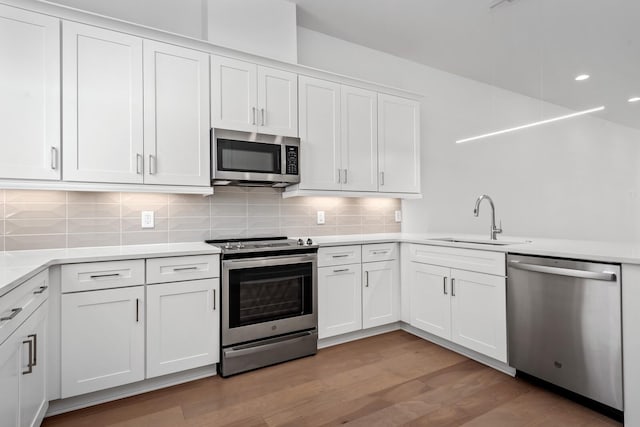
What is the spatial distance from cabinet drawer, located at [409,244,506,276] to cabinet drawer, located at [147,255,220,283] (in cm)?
176

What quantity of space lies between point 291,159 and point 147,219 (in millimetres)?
1201

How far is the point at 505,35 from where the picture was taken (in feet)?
11.7

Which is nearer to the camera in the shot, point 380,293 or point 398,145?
point 380,293

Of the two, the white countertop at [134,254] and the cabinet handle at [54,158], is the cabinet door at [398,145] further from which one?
the cabinet handle at [54,158]

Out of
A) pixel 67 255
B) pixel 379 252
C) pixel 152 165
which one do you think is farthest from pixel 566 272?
pixel 67 255

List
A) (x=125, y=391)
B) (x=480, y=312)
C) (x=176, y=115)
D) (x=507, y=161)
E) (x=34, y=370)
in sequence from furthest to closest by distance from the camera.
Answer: (x=507, y=161) → (x=480, y=312) → (x=176, y=115) → (x=125, y=391) → (x=34, y=370)

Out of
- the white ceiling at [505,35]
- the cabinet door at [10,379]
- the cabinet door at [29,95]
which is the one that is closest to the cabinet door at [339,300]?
the cabinet door at [10,379]

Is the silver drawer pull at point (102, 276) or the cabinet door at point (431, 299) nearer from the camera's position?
the silver drawer pull at point (102, 276)

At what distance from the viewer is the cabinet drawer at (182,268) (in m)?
2.15

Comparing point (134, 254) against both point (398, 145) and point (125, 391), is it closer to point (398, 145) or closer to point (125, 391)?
point (125, 391)

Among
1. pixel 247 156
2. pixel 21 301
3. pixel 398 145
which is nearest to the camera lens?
pixel 21 301

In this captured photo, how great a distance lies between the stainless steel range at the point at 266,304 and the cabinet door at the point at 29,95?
122cm

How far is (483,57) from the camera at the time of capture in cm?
404

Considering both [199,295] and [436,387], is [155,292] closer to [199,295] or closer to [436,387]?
[199,295]
